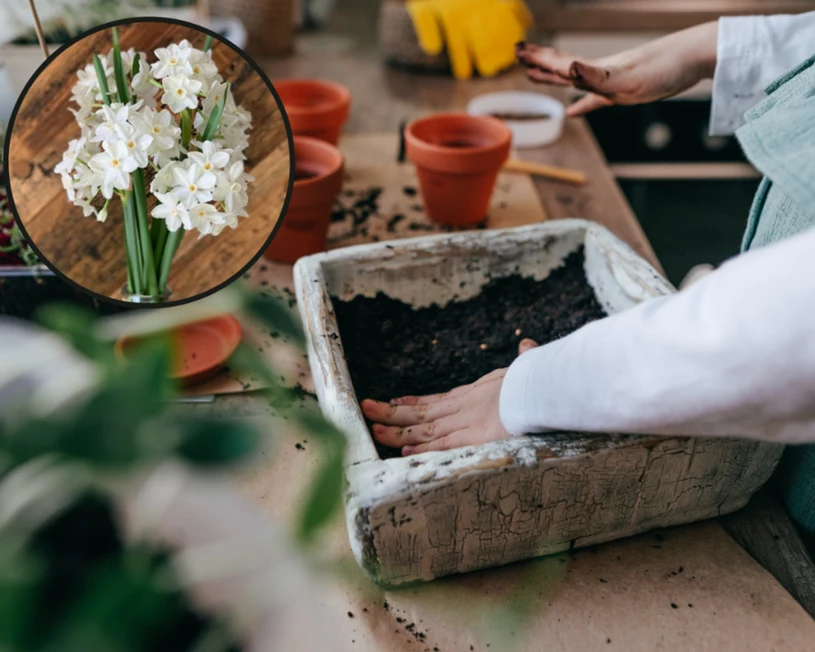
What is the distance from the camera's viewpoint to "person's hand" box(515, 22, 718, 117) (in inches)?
33.4

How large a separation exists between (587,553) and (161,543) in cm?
46

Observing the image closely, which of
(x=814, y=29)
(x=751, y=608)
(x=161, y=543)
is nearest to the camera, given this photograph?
(x=161, y=543)

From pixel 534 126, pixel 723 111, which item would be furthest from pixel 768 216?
pixel 534 126

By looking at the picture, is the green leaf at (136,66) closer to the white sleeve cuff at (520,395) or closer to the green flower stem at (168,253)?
the green flower stem at (168,253)

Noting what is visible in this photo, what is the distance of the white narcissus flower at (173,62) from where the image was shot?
0.49 metres

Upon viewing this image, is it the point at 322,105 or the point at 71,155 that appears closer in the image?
the point at 71,155

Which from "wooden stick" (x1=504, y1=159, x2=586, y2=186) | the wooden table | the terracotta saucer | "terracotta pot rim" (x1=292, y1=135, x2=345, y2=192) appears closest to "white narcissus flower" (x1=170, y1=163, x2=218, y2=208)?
the wooden table

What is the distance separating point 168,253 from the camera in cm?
57

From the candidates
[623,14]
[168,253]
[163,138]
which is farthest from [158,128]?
[623,14]

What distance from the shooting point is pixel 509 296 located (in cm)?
85

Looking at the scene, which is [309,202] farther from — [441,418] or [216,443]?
[216,443]

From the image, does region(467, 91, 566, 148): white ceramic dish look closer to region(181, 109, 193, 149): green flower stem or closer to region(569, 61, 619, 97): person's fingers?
region(569, 61, 619, 97): person's fingers

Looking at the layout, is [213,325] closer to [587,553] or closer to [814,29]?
[587,553]

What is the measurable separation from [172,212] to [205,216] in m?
0.03
